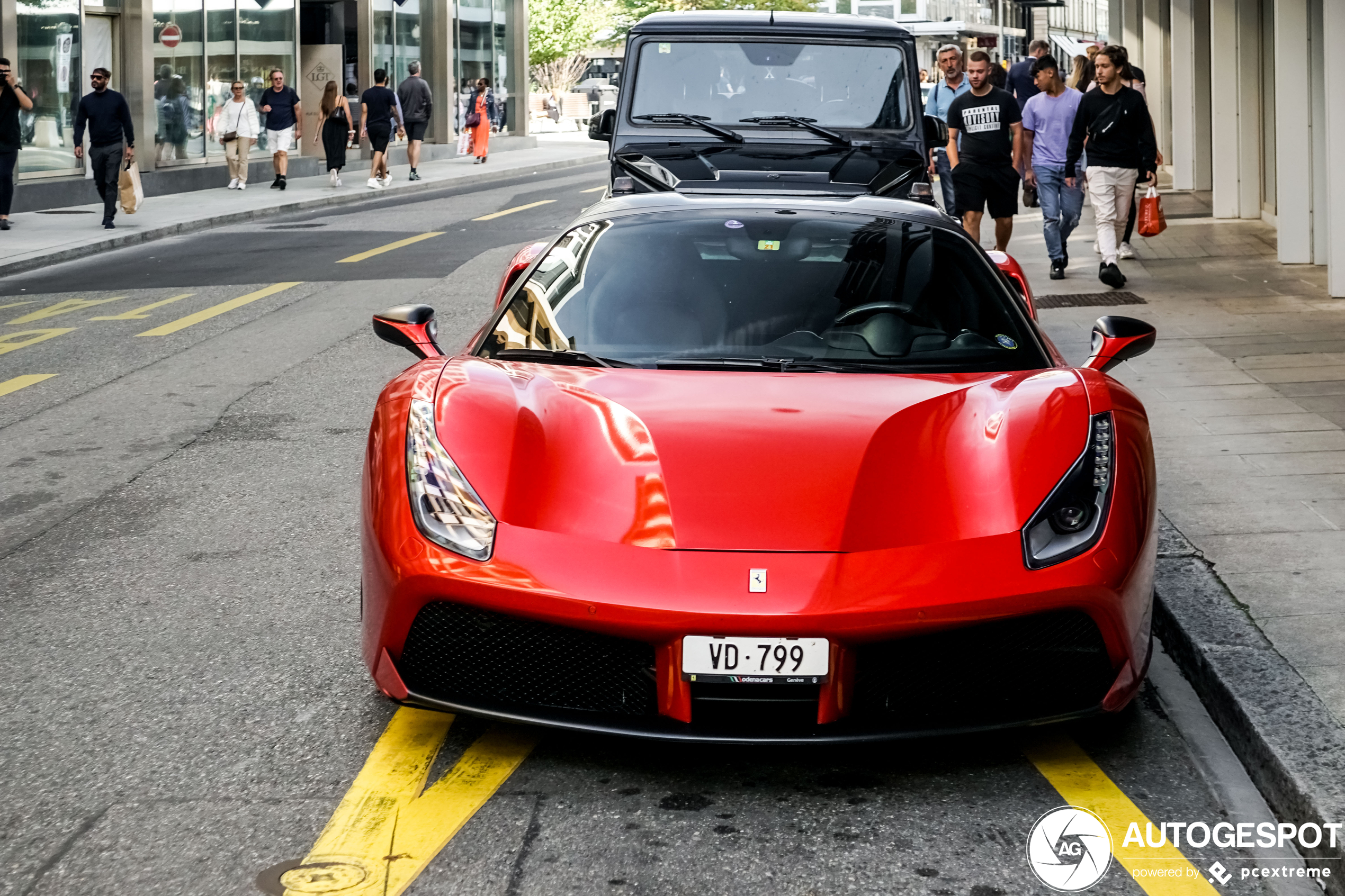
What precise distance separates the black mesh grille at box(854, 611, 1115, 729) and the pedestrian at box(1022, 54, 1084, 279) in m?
10.2

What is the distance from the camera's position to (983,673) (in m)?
3.62

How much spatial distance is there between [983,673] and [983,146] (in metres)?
9.90

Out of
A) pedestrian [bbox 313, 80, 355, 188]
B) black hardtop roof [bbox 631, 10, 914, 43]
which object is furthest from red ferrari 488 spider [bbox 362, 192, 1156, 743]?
pedestrian [bbox 313, 80, 355, 188]

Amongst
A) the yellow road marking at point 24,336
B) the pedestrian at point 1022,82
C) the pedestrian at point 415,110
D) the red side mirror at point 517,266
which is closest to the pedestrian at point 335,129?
the pedestrian at point 415,110

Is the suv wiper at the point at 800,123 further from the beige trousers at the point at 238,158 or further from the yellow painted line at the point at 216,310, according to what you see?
the beige trousers at the point at 238,158

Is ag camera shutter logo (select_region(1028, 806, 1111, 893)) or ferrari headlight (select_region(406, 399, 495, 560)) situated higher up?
ferrari headlight (select_region(406, 399, 495, 560))

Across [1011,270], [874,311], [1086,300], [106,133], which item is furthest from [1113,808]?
[106,133]

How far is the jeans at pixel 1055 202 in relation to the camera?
1358 centimetres

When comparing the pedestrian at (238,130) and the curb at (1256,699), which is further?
the pedestrian at (238,130)

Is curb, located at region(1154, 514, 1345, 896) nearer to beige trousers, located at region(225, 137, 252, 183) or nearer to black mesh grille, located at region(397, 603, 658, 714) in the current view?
→ black mesh grille, located at region(397, 603, 658, 714)

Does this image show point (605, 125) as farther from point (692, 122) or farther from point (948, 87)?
point (948, 87)

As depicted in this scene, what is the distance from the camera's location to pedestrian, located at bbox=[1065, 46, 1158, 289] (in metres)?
12.8

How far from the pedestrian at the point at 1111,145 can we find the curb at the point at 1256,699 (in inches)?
325

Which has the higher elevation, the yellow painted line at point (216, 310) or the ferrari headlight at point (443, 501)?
the yellow painted line at point (216, 310)
